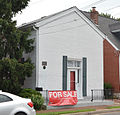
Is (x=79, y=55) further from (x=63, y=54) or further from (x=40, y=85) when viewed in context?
(x=40, y=85)

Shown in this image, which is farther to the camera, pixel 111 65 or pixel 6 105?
pixel 111 65

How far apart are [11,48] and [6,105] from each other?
648cm

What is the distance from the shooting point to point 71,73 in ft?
62.0

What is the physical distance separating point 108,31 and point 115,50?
12.8ft

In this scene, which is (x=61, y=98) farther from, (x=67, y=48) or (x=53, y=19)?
(x=53, y=19)

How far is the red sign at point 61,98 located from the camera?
15.6m

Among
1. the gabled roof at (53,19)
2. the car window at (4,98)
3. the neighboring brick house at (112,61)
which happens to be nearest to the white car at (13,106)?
the car window at (4,98)

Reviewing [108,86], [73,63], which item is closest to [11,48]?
[73,63]

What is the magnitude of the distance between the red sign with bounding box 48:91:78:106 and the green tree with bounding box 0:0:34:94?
2018 mm

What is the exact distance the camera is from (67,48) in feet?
60.7

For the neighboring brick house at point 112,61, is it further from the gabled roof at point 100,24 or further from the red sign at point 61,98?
the red sign at point 61,98

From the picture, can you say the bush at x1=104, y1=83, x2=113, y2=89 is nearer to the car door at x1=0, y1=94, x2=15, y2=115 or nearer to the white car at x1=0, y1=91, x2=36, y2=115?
the white car at x1=0, y1=91, x2=36, y2=115

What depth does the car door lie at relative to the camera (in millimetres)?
9516

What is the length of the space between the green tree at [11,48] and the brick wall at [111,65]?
11.1 metres
